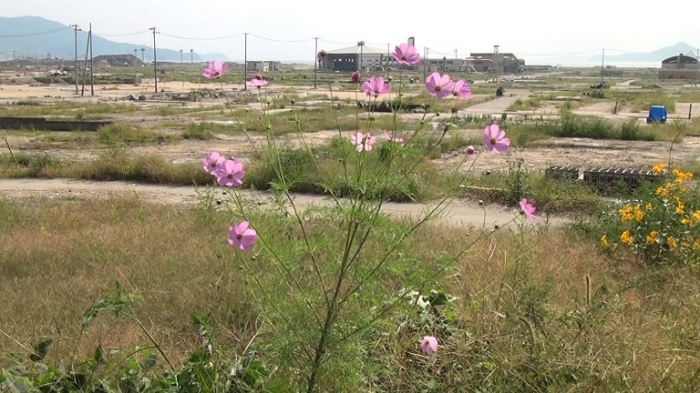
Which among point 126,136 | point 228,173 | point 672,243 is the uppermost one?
point 228,173

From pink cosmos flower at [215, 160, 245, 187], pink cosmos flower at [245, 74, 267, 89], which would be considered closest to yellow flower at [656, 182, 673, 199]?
pink cosmos flower at [245, 74, 267, 89]

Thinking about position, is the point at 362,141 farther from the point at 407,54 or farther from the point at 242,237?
the point at 242,237

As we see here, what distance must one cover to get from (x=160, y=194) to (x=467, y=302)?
10.9 metres

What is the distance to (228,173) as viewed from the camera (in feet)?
10.3

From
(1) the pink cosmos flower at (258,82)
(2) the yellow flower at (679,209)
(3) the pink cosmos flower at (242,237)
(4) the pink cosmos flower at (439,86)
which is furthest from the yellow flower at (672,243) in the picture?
(3) the pink cosmos flower at (242,237)

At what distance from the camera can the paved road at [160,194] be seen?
11727mm

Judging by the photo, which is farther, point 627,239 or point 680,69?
point 680,69

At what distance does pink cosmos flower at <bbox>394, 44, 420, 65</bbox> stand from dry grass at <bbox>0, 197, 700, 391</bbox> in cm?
120

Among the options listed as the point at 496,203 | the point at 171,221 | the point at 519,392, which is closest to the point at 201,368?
the point at 519,392

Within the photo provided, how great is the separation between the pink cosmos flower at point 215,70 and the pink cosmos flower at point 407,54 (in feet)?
2.77

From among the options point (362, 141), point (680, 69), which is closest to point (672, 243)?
point (362, 141)

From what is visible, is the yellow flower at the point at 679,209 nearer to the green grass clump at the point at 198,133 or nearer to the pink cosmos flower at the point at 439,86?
the pink cosmos flower at the point at 439,86

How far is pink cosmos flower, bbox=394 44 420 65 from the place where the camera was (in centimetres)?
301

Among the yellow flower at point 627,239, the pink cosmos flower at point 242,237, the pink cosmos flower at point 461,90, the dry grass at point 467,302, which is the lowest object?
the dry grass at point 467,302
